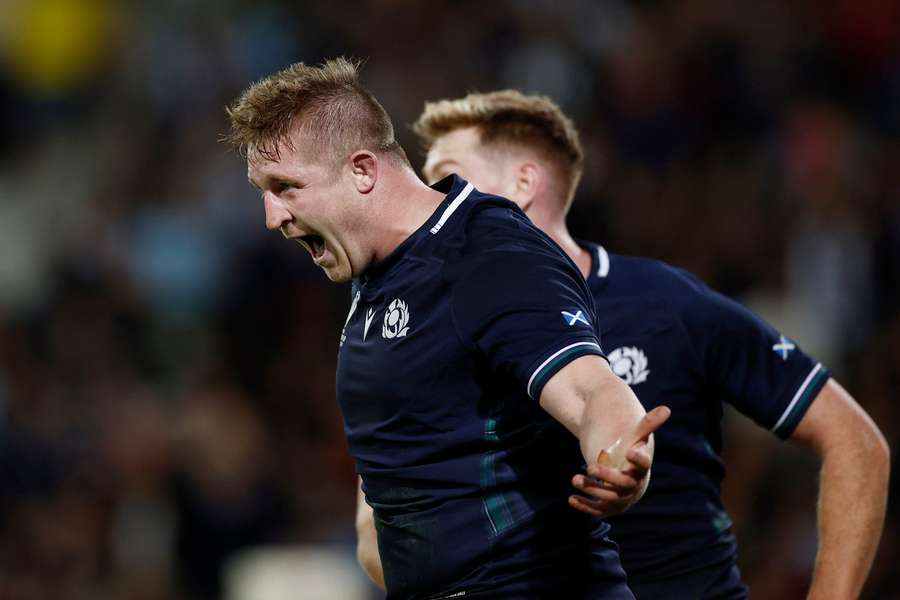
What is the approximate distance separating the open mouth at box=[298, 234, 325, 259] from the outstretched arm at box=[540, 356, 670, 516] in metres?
0.70

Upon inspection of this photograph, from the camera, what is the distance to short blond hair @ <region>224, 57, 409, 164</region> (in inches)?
117

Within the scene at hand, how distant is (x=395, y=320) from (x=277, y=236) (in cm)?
648

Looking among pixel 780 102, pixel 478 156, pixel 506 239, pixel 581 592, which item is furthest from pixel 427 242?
pixel 780 102

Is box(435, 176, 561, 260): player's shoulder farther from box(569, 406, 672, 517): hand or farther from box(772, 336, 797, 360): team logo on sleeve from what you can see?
box(772, 336, 797, 360): team logo on sleeve

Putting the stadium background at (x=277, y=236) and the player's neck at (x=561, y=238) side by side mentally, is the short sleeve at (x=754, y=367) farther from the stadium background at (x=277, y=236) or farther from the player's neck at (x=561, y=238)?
the stadium background at (x=277, y=236)

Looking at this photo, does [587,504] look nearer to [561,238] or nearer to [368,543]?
[368,543]

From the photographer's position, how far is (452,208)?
9.78ft

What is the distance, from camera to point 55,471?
822 cm

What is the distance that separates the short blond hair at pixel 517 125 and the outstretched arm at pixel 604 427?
5.25 feet

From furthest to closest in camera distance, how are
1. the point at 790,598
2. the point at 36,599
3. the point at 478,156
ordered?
the point at 36,599
the point at 790,598
the point at 478,156

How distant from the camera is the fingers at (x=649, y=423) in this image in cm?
234

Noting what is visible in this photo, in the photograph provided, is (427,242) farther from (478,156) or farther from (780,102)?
(780,102)

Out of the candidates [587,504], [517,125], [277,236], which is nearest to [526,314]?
[587,504]

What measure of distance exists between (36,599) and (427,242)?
5.20 meters
